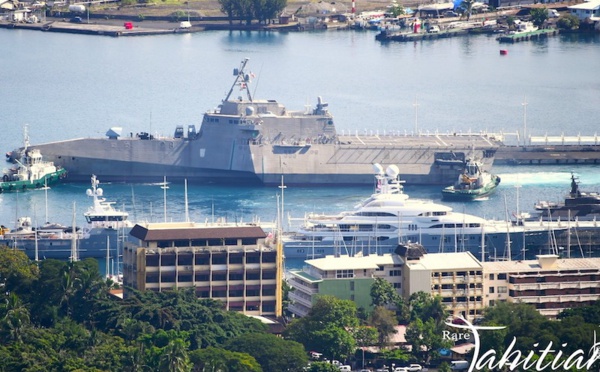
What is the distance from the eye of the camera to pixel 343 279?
65.2 m

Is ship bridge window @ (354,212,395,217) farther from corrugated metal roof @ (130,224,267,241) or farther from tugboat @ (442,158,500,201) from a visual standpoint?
corrugated metal roof @ (130,224,267,241)

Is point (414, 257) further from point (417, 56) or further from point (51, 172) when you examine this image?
point (417, 56)

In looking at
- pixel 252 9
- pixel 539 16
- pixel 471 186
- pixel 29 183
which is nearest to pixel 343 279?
pixel 471 186

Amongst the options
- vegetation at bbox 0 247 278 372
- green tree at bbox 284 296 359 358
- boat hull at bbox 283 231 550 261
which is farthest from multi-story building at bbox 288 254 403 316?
boat hull at bbox 283 231 550 261

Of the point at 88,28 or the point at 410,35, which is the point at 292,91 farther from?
the point at 88,28

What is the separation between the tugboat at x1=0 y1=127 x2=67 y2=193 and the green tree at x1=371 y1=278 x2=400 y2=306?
96.3 feet

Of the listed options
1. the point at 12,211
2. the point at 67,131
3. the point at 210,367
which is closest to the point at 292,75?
the point at 67,131

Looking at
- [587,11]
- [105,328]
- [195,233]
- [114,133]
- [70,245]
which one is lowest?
[70,245]

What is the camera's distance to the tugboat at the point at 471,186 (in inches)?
3487

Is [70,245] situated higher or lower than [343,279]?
lower

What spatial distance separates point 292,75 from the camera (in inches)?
5005

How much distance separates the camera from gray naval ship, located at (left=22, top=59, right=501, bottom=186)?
93625 mm

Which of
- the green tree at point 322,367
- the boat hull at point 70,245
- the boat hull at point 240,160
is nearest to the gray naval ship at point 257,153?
the boat hull at point 240,160

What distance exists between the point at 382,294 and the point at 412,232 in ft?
43.6
